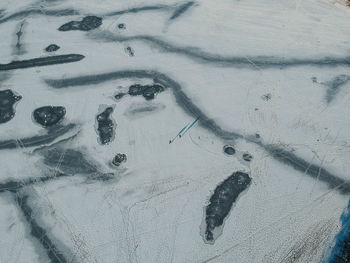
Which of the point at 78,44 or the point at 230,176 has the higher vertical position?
the point at 78,44

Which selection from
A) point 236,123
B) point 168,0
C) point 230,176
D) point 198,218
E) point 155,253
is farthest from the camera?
point 168,0

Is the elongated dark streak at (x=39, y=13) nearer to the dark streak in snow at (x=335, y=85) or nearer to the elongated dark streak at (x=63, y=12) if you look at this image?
the elongated dark streak at (x=63, y=12)

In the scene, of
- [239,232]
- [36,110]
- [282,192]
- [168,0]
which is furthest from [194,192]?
[168,0]

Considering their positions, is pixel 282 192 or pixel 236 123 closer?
pixel 282 192

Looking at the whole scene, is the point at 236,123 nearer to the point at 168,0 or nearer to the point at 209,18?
the point at 209,18

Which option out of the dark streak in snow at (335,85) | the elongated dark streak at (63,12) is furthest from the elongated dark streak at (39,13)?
the dark streak in snow at (335,85)
